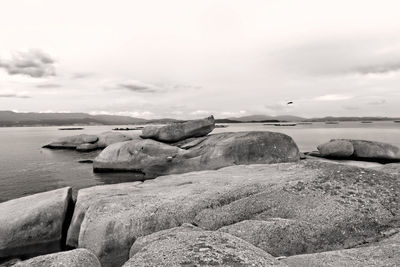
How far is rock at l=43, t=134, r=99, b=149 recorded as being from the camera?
167 ft

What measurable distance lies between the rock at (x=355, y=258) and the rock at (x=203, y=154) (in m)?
15.9

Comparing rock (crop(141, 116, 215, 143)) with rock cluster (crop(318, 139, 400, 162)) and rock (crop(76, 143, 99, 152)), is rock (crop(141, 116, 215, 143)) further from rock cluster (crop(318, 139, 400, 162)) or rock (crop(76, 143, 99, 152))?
rock (crop(76, 143, 99, 152))

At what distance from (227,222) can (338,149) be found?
2816 centimetres

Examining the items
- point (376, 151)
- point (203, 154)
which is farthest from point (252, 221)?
point (376, 151)

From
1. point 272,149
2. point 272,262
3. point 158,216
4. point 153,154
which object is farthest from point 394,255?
point 153,154

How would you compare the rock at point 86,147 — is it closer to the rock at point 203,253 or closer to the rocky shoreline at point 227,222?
the rocky shoreline at point 227,222

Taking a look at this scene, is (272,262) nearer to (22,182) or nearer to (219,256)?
(219,256)

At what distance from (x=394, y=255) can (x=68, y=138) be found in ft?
194

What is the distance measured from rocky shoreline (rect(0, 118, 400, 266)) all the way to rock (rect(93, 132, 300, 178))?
779 centimetres

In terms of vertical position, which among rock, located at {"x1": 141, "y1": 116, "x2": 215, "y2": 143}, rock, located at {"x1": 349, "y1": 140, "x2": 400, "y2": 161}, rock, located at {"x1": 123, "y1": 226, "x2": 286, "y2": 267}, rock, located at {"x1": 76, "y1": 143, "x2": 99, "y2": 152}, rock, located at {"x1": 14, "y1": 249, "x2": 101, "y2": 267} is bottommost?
rock, located at {"x1": 76, "y1": 143, "x2": 99, "y2": 152}

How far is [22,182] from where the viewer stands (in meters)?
24.6

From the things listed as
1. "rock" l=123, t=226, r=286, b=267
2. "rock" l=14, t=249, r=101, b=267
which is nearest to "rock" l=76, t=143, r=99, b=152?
"rock" l=14, t=249, r=101, b=267

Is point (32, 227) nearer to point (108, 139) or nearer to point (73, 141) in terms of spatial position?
point (108, 139)

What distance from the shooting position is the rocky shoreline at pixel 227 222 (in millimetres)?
5891
